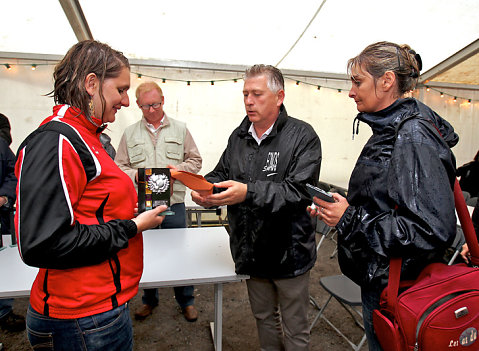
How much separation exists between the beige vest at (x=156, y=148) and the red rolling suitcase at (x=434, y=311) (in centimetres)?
195

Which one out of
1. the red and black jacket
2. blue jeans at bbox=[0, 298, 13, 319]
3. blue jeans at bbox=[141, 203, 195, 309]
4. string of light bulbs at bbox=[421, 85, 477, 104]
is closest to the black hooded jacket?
the red and black jacket

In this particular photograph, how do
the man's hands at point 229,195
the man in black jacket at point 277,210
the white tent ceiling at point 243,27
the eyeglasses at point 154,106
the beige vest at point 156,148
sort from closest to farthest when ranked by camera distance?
1. the man's hands at point 229,195
2. the man in black jacket at point 277,210
3. the eyeglasses at point 154,106
4. the beige vest at point 156,148
5. the white tent ceiling at point 243,27

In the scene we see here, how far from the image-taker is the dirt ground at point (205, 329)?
89.3 inches

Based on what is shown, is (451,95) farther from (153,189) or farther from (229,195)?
(153,189)

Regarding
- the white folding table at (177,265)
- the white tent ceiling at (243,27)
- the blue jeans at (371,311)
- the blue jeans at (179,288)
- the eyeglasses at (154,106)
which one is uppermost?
the white tent ceiling at (243,27)

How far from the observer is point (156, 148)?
263 centimetres

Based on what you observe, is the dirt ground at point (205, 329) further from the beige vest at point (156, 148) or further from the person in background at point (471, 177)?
the person in background at point (471, 177)

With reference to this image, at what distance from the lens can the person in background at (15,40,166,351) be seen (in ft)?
2.54

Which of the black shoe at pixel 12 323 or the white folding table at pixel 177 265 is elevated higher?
the white folding table at pixel 177 265

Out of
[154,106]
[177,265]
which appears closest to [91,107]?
[177,265]

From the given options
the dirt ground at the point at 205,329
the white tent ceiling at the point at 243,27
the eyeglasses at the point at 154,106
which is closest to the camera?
the dirt ground at the point at 205,329

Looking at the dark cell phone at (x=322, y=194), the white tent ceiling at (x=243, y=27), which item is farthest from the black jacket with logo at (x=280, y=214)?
the white tent ceiling at (x=243, y=27)

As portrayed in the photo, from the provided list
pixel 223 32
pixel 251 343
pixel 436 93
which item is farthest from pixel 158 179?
pixel 436 93

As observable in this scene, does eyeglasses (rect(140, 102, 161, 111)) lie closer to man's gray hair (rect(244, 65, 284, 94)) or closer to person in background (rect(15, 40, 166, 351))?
man's gray hair (rect(244, 65, 284, 94))
